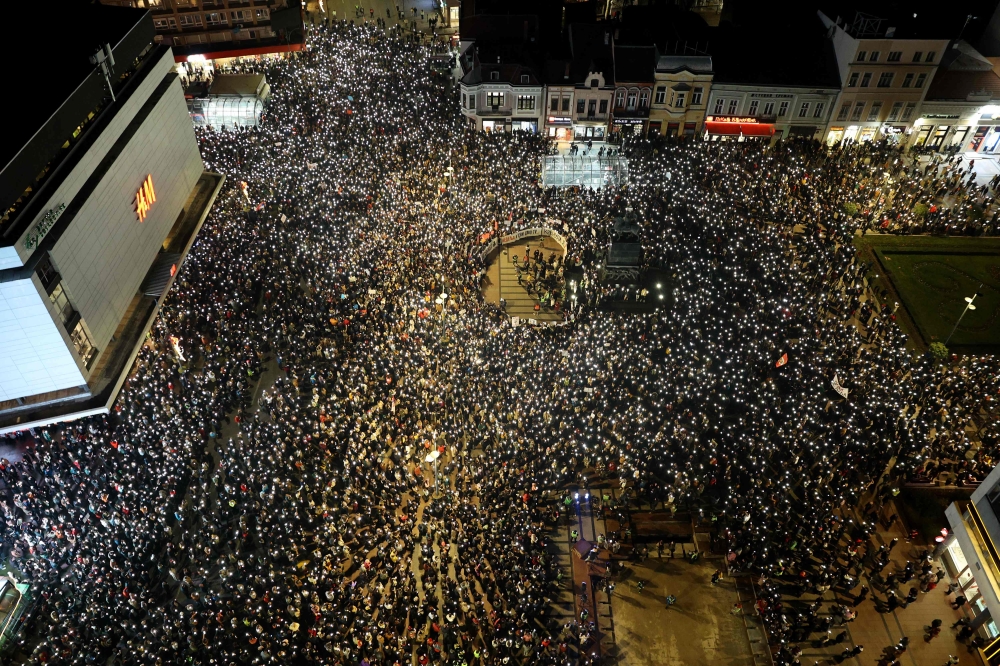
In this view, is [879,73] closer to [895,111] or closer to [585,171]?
[895,111]

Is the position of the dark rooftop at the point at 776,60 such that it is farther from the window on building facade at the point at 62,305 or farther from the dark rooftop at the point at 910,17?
the window on building facade at the point at 62,305

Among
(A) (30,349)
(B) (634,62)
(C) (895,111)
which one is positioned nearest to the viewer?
(A) (30,349)

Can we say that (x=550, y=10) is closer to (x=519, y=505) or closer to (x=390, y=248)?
(x=390, y=248)

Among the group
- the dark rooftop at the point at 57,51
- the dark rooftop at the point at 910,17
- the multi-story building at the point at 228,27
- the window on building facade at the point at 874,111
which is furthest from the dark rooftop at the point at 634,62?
the dark rooftop at the point at 57,51

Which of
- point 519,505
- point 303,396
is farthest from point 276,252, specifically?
point 519,505

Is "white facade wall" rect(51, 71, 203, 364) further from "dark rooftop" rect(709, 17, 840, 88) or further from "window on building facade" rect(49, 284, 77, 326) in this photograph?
"dark rooftop" rect(709, 17, 840, 88)

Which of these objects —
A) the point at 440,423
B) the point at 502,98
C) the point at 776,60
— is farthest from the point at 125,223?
the point at 776,60
